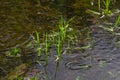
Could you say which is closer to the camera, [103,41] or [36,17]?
[103,41]

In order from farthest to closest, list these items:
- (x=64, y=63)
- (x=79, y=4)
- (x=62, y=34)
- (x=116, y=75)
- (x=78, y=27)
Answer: (x=79, y=4) < (x=78, y=27) < (x=62, y=34) < (x=64, y=63) < (x=116, y=75)

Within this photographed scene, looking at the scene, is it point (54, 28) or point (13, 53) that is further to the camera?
point (54, 28)

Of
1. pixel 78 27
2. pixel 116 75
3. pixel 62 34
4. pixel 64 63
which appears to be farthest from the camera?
pixel 78 27

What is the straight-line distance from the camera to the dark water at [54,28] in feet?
7.84

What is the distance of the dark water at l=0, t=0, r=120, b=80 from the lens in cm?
239

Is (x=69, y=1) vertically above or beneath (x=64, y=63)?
above

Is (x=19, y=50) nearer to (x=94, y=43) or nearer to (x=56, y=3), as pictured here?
(x=94, y=43)

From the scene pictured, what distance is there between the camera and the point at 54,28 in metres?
2.95

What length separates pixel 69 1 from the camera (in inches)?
135

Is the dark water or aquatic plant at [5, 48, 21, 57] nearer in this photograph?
the dark water

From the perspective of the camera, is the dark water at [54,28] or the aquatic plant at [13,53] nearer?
the dark water at [54,28]

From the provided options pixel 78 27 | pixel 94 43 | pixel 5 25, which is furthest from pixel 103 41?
pixel 5 25

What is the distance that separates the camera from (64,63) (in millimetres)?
2484

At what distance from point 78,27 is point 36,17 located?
0.45m
